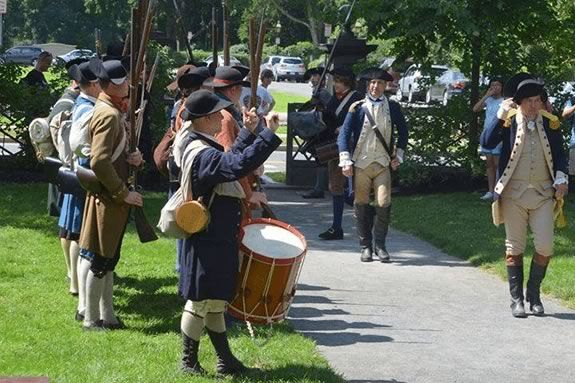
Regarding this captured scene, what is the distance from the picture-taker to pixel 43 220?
1359 centimetres

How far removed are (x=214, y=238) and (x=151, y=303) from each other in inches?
110

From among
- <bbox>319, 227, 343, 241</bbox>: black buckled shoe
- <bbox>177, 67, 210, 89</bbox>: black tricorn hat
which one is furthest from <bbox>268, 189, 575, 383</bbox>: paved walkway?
<bbox>177, 67, 210, 89</bbox>: black tricorn hat

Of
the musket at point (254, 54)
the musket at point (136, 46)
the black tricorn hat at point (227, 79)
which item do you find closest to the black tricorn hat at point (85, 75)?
the musket at point (136, 46)

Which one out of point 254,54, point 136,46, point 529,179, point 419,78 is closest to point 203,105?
point 254,54

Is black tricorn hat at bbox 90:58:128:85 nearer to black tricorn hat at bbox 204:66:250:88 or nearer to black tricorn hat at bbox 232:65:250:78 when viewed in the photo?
black tricorn hat at bbox 204:66:250:88

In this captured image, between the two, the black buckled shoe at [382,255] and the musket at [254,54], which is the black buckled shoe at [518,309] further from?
→ the musket at [254,54]

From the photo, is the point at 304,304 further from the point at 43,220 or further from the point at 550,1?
the point at 550,1

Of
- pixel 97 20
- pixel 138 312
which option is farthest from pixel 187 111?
pixel 97 20

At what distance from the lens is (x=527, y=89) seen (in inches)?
364

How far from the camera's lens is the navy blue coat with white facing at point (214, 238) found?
6.86m

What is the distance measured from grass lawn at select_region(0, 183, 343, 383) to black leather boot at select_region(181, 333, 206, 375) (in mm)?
72

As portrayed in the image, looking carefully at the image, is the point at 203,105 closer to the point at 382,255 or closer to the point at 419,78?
the point at 382,255

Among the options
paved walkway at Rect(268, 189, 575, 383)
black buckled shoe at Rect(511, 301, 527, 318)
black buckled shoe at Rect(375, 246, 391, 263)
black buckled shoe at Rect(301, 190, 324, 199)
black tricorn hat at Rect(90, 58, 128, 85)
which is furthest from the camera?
black buckled shoe at Rect(301, 190, 324, 199)

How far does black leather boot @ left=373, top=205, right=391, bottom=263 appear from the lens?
1188 cm
